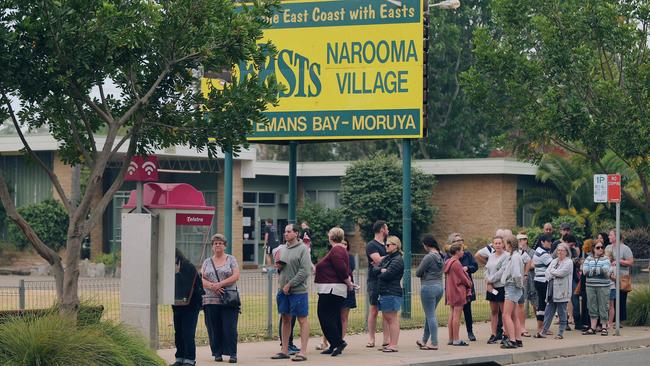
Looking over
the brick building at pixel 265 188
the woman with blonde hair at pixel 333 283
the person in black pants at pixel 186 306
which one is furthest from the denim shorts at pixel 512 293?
the brick building at pixel 265 188

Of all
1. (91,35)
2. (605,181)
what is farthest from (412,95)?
(91,35)

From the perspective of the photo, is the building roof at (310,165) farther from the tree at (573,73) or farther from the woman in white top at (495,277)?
the woman in white top at (495,277)

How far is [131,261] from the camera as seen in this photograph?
14.8 m

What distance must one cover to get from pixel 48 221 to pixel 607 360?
26.6m

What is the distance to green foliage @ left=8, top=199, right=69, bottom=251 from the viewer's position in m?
40.7

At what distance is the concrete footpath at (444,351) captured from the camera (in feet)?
54.1

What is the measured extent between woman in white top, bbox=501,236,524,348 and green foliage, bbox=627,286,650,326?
5.45 m

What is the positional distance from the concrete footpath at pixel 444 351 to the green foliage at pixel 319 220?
24.2 metres

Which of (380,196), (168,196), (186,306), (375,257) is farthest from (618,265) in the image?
(380,196)

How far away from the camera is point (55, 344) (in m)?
12.5

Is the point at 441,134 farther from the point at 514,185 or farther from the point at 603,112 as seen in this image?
the point at 603,112

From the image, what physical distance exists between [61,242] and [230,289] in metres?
26.8

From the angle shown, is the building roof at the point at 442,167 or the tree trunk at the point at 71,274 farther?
the building roof at the point at 442,167

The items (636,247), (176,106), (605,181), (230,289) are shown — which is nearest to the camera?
(176,106)
